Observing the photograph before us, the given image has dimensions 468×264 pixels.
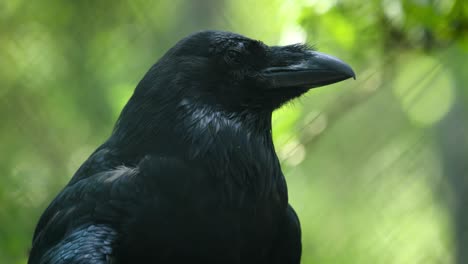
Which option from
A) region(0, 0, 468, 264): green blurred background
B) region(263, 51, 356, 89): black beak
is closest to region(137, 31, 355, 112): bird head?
region(263, 51, 356, 89): black beak

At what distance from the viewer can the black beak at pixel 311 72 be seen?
3.40 metres

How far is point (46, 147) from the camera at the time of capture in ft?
20.2

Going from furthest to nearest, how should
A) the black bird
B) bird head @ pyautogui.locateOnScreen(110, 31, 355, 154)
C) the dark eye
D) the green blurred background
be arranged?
the green blurred background
the dark eye
bird head @ pyautogui.locateOnScreen(110, 31, 355, 154)
the black bird

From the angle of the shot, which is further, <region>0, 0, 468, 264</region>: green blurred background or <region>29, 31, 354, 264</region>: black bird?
<region>0, 0, 468, 264</region>: green blurred background

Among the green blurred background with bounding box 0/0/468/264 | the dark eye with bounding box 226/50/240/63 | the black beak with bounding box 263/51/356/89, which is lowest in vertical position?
the green blurred background with bounding box 0/0/468/264

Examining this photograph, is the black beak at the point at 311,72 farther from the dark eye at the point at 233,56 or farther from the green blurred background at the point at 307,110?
the green blurred background at the point at 307,110

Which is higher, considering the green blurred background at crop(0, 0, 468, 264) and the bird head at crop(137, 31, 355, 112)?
the bird head at crop(137, 31, 355, 112)

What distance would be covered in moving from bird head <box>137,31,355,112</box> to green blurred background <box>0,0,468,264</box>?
5.14 ft

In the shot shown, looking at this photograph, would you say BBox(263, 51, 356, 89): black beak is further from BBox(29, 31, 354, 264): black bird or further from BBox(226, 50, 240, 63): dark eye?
BBox(226, 50, 240, 63): dark eye

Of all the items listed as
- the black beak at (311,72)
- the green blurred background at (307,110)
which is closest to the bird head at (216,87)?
the black beak at (311,72)

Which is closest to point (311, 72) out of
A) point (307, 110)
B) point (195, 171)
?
point (195, 171)

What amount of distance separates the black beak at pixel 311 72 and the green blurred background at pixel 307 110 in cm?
158

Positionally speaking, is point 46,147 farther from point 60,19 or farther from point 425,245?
point 425,245

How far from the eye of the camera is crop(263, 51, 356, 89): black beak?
3400 millimetres
